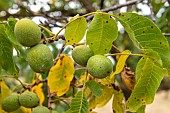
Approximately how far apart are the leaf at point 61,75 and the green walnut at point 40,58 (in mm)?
237

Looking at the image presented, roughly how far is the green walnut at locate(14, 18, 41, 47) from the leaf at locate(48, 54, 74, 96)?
0.24 m

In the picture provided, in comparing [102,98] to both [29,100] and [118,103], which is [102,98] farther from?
[29,100]

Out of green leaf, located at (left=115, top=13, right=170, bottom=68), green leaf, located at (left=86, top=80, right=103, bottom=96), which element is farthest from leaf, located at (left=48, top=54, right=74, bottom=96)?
green leaf, located at (left=115, top=13, right=170, bottom=68)

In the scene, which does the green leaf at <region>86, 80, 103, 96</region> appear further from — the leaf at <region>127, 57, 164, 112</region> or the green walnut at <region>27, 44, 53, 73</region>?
the green walnut at <region>27, 44, 53, 73</region>

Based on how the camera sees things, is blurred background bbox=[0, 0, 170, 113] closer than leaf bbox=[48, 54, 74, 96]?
No

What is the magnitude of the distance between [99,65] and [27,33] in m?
0.24

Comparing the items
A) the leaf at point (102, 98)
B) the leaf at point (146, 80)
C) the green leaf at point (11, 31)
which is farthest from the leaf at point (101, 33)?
the leaf at point (102, 98)

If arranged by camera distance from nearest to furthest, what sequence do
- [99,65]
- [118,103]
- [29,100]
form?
[99,65]
[29,100]
[118,103]

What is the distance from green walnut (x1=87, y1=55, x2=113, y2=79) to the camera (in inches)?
45.3

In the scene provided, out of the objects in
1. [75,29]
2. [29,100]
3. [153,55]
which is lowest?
[29,100]

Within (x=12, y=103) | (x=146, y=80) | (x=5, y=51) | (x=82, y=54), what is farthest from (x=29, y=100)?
(x=146, y=80)

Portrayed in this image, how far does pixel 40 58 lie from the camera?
45.8 inches

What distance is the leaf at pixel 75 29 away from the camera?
1.23 metres

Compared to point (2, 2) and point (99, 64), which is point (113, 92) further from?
A: point (2, 2)
